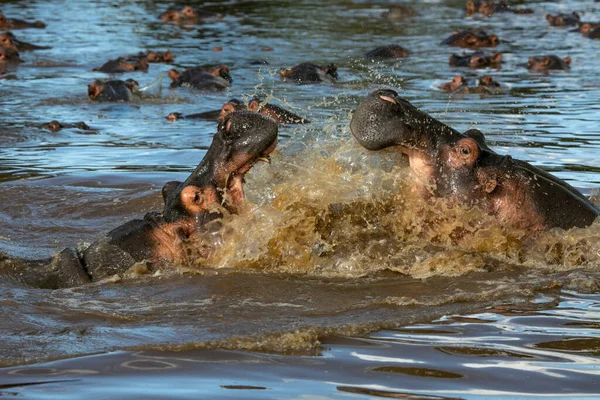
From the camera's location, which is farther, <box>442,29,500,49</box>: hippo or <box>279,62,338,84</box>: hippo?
<box>442,29,500,49</box>: hippo

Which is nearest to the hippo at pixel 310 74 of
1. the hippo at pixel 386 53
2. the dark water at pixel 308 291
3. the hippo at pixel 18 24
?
the hippo at pixel 386 53

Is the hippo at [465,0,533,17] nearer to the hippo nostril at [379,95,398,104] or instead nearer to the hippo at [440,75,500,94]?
the hippo at [440,75,500,94]

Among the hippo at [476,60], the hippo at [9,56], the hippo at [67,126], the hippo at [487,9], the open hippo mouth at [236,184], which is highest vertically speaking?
the hippo at [487,9]

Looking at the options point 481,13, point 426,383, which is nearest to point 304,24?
point 481,13

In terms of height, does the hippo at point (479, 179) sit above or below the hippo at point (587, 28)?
below

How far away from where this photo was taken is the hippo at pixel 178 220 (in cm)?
533

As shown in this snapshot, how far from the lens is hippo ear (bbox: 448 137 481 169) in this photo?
18.3 feet

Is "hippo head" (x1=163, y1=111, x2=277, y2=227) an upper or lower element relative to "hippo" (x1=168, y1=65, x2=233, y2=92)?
upper

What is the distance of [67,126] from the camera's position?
37.4ft

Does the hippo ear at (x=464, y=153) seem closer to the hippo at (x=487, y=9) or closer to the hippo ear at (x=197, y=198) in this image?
the hippo ear at (x=197, y=198)

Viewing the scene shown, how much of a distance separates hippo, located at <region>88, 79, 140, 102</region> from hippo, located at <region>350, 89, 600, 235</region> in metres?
8.19

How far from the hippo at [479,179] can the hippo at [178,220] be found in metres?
0.53

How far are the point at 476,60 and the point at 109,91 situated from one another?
5.62m

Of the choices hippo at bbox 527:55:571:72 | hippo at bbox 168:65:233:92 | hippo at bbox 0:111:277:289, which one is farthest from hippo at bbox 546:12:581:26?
hippo at bbox 0:111:277:289
